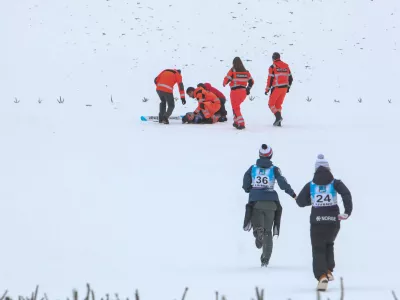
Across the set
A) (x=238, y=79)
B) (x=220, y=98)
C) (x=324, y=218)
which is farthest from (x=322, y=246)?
(x=220, y=98)

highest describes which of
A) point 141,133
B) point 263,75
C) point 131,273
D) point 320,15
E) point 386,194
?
point 320,15

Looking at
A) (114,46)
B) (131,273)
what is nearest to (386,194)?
(131,273)

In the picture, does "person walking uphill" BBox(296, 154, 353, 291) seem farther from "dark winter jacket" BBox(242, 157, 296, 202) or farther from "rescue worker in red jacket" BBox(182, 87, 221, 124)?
"rescue worker in red jacket" BBox(182, 87, 221, 124)

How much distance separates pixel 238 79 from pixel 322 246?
898 cm

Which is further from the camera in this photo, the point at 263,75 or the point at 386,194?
the point at 263,75

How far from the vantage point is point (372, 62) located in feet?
84.4

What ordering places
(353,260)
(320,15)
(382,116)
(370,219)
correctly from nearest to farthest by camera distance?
1. (353,260)
2. (370,219)
3. (382,116)
4. (320,15)

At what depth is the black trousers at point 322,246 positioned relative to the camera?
731 centimetres

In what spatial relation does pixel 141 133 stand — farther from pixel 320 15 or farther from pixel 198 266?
pixel 320 15

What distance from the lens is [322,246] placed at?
736cm

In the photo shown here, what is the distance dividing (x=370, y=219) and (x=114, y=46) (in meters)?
18.1

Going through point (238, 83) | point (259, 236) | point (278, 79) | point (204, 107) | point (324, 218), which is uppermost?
point (278, 79)

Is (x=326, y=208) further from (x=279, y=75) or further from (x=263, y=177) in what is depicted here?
(x=279, y=75)

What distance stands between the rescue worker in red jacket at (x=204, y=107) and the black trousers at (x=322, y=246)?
960 cm
